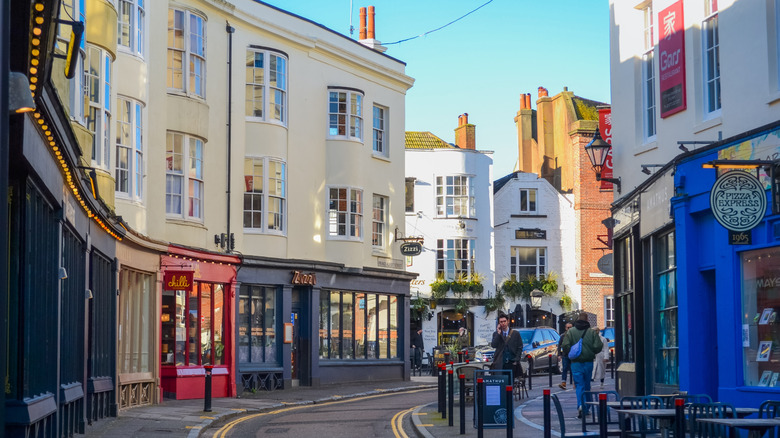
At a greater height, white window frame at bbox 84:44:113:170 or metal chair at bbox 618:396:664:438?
white window frame at bbox 84:44:113:170

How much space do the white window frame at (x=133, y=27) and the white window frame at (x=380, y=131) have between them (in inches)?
473

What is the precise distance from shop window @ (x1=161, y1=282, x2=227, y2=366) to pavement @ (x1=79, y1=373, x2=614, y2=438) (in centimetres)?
127

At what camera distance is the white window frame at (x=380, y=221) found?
1332 inches

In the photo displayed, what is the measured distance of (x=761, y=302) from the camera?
13.7m

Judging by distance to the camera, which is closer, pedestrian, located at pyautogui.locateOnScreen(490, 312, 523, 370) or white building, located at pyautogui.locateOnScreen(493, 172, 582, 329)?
pedestrian, located at pyautogui.locateOnScreen(490, 312, 523, 370)

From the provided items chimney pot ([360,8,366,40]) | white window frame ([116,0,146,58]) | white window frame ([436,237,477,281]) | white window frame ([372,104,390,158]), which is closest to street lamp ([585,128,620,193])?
white window frame ([116,0,146,58])

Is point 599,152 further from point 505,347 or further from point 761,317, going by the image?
point 761,317

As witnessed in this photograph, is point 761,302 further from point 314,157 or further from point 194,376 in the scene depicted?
point 314,157

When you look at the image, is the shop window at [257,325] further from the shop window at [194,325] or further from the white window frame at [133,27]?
the white window frame at [133,27]

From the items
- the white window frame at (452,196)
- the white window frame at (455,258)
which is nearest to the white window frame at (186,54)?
the white window frame at (452,196)

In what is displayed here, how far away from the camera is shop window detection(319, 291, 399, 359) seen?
31609 mm

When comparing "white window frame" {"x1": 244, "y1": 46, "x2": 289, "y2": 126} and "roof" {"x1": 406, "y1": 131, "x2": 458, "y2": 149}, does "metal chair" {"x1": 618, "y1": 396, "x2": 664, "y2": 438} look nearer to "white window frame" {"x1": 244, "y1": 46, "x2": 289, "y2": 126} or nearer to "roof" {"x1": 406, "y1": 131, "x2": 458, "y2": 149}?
"white window frame" {"x1": 244, "y1": 46, "x2": 289, "y2": 126}

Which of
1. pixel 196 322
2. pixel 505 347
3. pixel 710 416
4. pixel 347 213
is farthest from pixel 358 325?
pixel 710 416

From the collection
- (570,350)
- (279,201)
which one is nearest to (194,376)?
(279,201)
